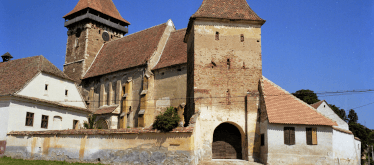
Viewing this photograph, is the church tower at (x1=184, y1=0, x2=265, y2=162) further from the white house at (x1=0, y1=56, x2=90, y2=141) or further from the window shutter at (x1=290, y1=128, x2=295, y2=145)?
the white house at (x1=0, y1=56, x2=90, y2=141)

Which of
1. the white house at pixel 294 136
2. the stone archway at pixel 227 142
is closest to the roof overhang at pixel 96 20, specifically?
the stone archway at pixel 227 142

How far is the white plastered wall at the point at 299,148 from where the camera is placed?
19500 mm

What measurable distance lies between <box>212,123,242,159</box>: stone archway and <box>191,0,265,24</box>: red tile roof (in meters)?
6.77

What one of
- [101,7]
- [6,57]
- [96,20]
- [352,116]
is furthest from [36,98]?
[352,116]

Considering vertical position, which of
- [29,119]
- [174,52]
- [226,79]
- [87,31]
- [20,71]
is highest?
[87,31]

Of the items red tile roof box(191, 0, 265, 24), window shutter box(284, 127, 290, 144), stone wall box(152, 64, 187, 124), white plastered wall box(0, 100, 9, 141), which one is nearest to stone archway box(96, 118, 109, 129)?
stone wall box(152, 64, 187, 124)

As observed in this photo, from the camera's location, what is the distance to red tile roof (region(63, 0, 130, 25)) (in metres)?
48.2

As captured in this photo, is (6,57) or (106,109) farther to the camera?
(106,109)

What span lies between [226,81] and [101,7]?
109 ft

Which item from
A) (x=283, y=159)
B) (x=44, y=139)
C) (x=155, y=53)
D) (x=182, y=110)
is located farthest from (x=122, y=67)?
(x=283, y=159)

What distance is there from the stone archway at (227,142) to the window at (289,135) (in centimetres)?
295

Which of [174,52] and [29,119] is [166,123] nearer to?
[29,119]

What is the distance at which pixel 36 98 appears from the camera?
89.2 ft

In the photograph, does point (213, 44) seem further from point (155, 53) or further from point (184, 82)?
point (155, 53)
